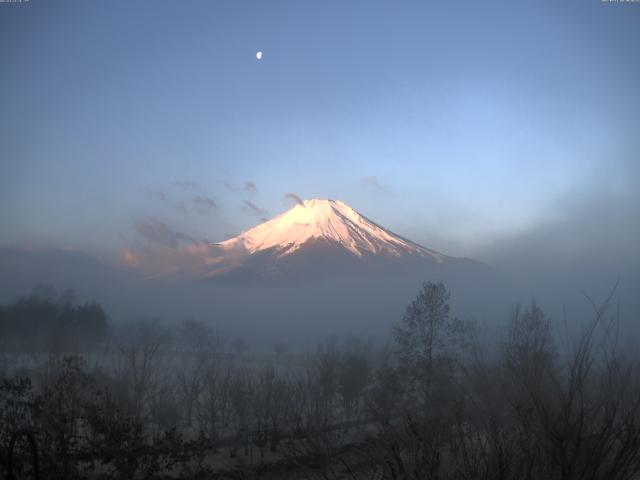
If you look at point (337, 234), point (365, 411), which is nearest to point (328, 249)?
point (337, 234)

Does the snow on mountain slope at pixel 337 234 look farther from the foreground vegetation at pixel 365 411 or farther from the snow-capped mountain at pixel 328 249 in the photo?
the foreground vegetation at pixel 365 411

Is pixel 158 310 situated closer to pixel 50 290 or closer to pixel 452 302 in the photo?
pixel 50 290

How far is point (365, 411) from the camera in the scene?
60.0ft

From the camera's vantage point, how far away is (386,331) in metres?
99.2

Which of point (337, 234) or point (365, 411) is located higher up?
point (337, 234)

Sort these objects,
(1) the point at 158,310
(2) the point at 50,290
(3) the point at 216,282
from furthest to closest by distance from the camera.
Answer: (3) the point at 216,282, (1) the point at 158,310, (2) the point at 50,290

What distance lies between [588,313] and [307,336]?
58.2m

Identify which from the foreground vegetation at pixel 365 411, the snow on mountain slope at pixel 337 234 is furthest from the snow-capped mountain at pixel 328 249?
the foreground vegetation at pixel 365 411

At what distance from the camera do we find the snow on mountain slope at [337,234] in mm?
126000

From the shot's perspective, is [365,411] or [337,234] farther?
[337,234]

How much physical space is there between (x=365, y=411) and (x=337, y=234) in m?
109

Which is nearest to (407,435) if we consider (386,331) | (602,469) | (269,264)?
(602,469)

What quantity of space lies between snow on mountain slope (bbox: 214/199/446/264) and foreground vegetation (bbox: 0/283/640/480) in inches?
3379

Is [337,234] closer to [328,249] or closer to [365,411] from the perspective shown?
[328,249]
